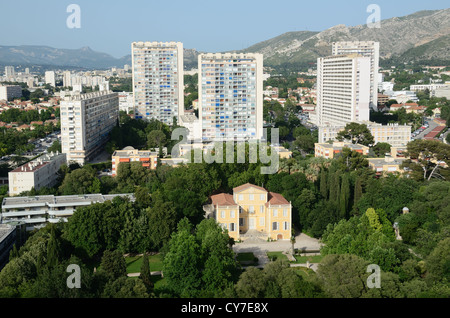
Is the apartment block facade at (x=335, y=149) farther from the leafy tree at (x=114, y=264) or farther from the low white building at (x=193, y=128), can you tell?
the leafy tree at (x=114, y=264)

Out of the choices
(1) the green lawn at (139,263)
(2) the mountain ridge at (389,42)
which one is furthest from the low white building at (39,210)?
(2) the mountain ridge at (389,42)

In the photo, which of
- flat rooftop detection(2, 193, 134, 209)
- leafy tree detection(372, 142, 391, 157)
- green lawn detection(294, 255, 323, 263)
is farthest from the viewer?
leafy tree detection(372, 142, 391, 157)

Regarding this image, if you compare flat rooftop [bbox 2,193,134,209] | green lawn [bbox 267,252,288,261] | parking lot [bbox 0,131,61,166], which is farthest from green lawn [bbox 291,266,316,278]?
parking lot [bbox 0,131,61,166]

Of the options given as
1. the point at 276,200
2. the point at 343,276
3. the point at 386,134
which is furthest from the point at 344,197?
the point at 386,134

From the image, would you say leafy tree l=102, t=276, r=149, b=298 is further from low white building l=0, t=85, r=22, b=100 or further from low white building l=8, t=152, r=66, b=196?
low white building l=0, t=85, r=22, b=100

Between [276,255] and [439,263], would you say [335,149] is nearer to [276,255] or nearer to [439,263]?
[276,255]
